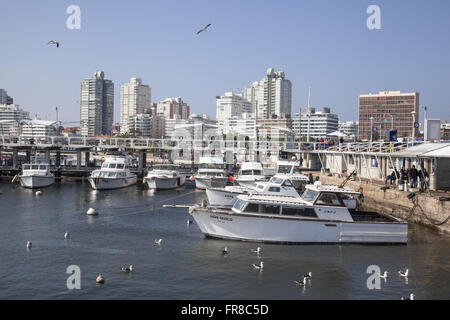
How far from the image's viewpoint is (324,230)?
89.0 ft

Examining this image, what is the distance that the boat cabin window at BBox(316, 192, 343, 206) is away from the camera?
2744cm

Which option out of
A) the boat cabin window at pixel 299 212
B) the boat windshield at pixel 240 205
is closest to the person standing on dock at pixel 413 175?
the boat cabin window at pixel 299 212

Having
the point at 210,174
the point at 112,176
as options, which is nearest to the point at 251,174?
the point at 210,174

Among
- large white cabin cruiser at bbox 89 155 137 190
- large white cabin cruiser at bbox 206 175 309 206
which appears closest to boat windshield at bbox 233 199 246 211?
large white cabin cruiser at bbox 206 175 309 206

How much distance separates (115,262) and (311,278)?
962 cm

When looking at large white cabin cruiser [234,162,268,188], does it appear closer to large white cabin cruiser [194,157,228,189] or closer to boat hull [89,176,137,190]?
→ large white cabin cruiser [194,157,228,189]

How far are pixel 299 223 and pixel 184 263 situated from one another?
7.63 metres

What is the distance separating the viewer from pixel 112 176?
59156mm

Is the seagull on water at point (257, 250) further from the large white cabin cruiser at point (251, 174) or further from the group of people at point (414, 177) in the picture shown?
the large white cabin cruiser at point (251, 174)

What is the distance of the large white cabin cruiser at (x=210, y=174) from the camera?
2233 inches

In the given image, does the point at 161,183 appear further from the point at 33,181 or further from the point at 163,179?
the point at 33,181

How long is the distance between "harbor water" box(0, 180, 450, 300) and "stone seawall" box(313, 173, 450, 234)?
0.96 m
